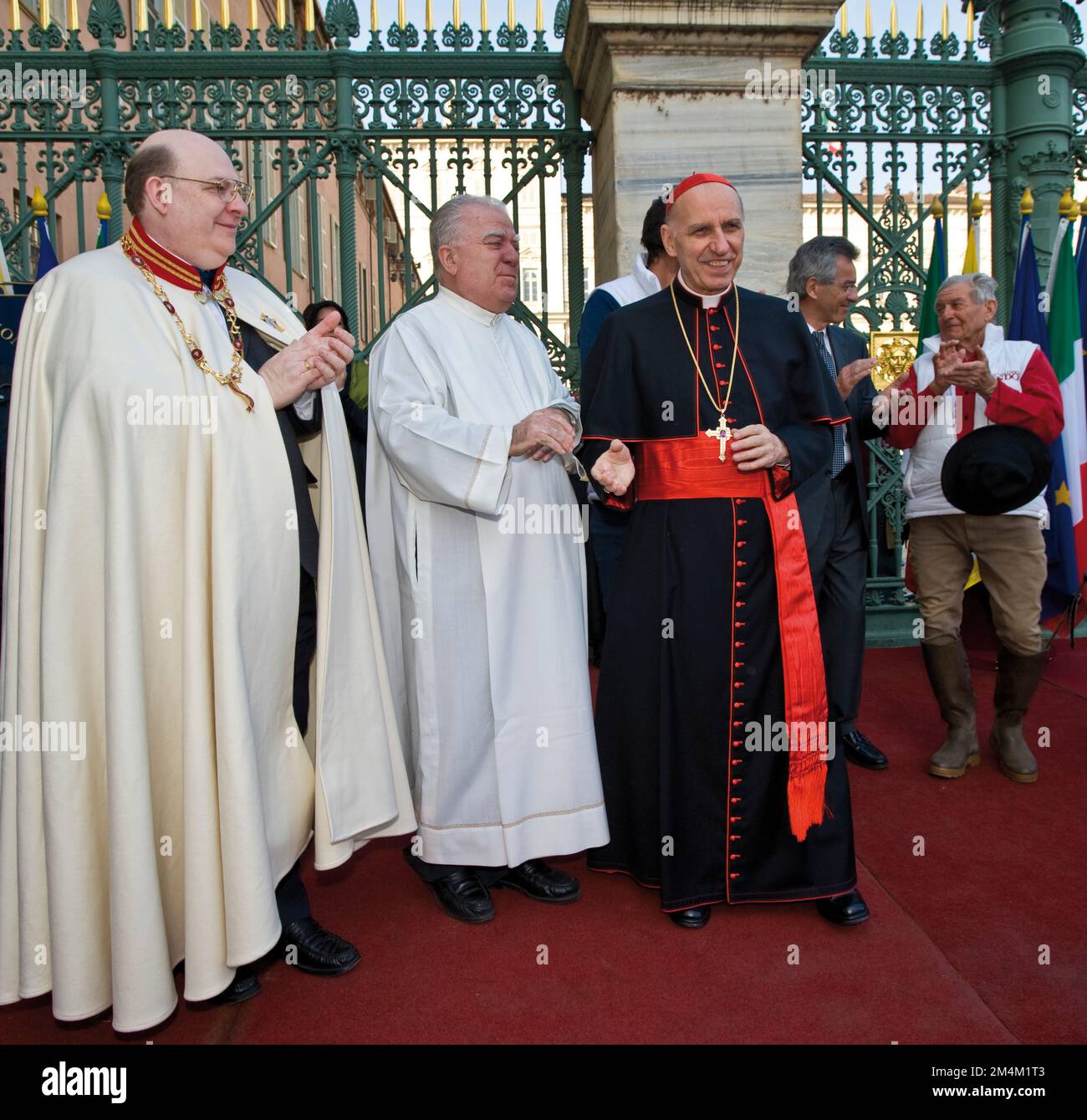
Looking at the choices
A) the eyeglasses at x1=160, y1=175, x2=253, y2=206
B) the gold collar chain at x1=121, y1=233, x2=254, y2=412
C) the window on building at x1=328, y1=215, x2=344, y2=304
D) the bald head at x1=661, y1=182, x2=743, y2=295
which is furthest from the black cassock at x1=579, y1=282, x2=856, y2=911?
the window on building at x1=328, y1=215, x2=344, y2=304

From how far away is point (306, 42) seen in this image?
6188mm

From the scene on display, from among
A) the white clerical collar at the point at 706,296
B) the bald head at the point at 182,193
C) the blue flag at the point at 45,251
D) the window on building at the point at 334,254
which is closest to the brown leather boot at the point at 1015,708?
the white clerical collar at the point at 706,296

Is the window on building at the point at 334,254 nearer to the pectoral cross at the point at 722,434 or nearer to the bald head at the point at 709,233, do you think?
the bald head at the point at 709,233

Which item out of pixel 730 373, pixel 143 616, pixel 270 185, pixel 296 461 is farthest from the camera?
pixel 270 185

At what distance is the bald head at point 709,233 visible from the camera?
295 cm

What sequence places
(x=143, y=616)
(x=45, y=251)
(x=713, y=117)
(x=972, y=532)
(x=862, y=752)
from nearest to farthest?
(x=143, y=616) < (x=972, y=532) < (x=862, y=752) < (x=713, y=117) < (x=45, y=251)

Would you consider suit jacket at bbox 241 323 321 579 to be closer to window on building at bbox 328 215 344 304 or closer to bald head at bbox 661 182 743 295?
bald head at bbox 661 182 743 295

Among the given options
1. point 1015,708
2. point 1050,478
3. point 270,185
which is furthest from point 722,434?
point 270,185

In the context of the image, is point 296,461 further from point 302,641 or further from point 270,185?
point 270,185

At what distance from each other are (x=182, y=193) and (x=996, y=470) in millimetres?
3139

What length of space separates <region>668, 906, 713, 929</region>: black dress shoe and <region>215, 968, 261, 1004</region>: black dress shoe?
121cm

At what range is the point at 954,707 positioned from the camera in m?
4.36

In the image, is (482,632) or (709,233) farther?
(482,632)

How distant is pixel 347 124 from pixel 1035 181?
4.34 metres
